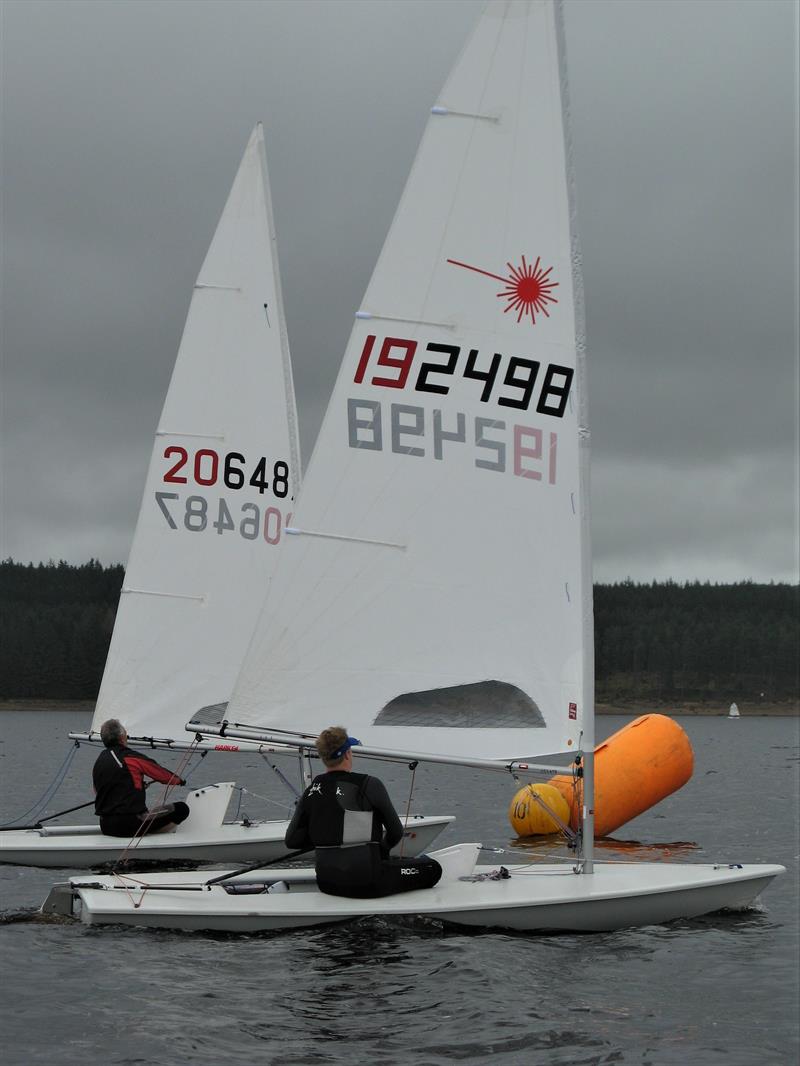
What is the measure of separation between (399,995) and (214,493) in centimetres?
961

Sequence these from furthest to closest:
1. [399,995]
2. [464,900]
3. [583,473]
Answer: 1. [583,473]
2. [464,900]
3. [399,995]

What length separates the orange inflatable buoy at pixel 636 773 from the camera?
1934 cm

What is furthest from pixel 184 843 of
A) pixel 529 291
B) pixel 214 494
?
pixel 529 291

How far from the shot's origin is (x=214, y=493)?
1802cm

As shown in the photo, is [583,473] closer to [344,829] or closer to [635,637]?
[344,829]

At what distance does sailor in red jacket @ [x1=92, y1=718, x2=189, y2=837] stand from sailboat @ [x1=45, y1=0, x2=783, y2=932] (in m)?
3.15

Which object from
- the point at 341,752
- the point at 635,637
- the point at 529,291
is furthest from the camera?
the point at 635,637

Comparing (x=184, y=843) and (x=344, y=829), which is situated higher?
(x=344, y=829)

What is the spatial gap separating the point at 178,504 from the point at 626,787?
285 inches

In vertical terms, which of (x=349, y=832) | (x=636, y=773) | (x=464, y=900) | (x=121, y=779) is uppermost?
(x=636, y=773)

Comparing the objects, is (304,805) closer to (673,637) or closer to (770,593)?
(673,637)

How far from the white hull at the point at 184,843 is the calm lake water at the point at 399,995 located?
1.83 metres

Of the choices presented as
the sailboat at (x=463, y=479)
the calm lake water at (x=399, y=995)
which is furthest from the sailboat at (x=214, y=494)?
the sailboat at (x=463, y=479)

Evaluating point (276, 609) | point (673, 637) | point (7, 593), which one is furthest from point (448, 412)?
point (673, 637)
